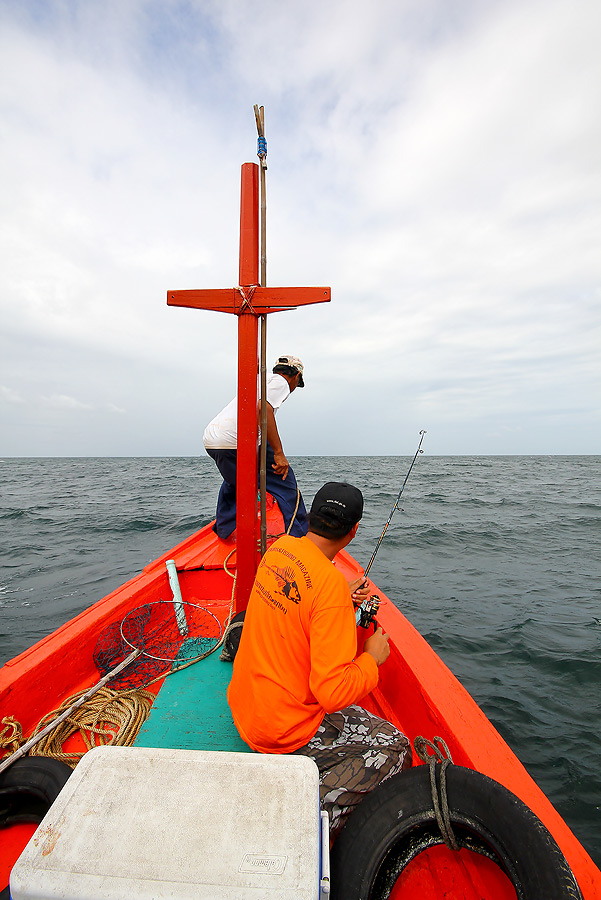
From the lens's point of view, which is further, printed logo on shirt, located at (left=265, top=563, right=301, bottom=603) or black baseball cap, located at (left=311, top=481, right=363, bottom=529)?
black baseball cap, located at (left=311, top=481, right=363, bottom=529)

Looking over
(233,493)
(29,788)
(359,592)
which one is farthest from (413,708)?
(233,493)

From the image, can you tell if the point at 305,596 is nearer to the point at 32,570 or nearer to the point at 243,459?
the point at 243,459

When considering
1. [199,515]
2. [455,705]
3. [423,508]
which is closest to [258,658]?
[455,705]

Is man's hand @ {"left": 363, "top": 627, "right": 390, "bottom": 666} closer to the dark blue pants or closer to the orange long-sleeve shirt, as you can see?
the orange long-sleeve shirt

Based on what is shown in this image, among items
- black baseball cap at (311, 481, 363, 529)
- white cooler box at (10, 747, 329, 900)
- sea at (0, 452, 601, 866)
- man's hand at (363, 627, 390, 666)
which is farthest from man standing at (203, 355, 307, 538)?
white cooler box at (10, 747, 329, 900)

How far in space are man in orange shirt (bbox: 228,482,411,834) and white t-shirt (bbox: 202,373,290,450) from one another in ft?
7.67

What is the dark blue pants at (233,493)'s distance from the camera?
4.56 metres

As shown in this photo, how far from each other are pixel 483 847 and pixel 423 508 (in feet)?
55.5

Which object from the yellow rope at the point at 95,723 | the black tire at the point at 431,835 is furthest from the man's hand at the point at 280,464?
the black tire at the point at 431,835

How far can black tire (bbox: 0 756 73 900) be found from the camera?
210 cm

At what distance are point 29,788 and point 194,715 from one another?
0.90m

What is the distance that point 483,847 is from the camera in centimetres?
171

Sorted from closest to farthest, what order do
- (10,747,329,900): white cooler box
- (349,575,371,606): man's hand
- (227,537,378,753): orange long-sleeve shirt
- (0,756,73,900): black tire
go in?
(10,747,329,900): white cooler box → (227,537,378,753): orange long-sleeve shirt → (0,756,73,900): black tire → (349,575,371,606): man's hand

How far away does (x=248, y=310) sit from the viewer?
Result: 316 centimetres
